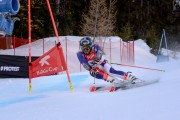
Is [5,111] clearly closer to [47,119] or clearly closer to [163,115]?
[47,119]

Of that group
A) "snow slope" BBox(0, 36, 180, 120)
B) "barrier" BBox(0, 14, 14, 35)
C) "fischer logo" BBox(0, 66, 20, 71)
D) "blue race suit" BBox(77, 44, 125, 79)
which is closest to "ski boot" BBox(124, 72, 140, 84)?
"blue race suit" BBox(77, 44, 125, 79)

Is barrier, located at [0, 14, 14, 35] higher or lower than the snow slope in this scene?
higher

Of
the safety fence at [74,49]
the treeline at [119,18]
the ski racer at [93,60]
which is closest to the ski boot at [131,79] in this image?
the ski racer at [93,60]

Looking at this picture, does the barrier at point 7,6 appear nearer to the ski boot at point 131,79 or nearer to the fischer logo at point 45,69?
the fischer logo at point 45,69

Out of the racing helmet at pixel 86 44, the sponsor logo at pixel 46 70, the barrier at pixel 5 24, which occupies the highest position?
the barrier at pixel 5 24

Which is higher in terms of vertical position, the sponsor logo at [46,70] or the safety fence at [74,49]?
the sponsor logo at [46,70]

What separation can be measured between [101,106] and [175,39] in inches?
1659

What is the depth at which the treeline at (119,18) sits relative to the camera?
109 feet

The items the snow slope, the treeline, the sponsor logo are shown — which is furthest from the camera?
the treeline

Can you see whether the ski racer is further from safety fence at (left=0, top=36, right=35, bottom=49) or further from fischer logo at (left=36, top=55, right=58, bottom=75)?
safety fence at (left=0, top=36, right=35, bottom=49)

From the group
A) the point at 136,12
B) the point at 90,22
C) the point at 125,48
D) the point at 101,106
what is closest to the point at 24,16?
the point at 90,22

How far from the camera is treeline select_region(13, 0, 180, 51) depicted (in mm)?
33375

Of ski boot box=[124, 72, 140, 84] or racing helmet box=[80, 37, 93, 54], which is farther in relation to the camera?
racing helmet box=[80, 37, 93, 54]

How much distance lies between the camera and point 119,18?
4500 centimetres
